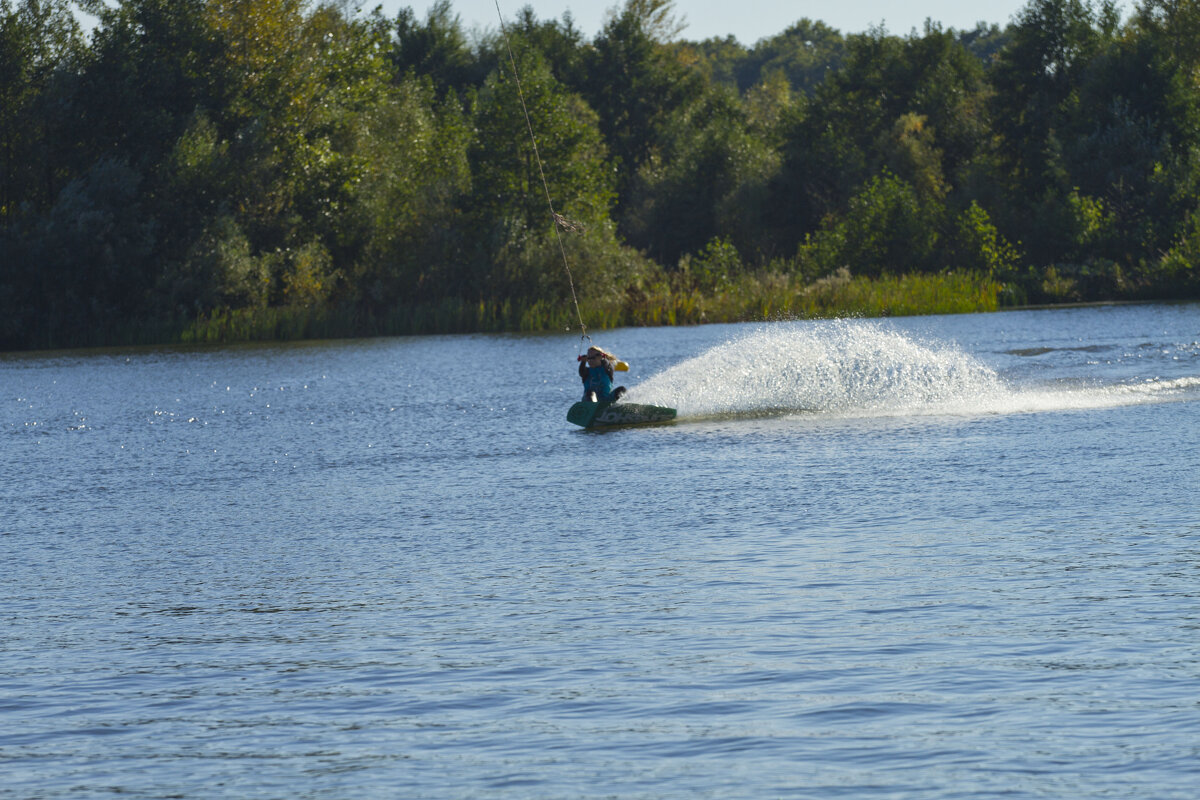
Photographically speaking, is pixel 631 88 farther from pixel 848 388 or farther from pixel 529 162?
pixel 848 388

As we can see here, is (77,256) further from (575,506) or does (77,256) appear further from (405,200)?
(575,506)

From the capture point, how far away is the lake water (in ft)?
24.4

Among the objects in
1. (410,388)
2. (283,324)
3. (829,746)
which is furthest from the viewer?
(283,324)

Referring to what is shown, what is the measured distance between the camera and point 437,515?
51.7 ft

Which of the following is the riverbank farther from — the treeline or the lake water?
the lake water

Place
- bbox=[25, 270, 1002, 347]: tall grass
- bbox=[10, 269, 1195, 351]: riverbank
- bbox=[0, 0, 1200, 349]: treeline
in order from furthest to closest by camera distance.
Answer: bbox=[0, 0, 1200, 349]: treeline < bbox=[10, 269, 1195, 351]: riverbank < bbox=[25, 270, 1002, 347]: tall grass

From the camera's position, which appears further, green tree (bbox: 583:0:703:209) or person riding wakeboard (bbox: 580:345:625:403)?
green tree (bbox: 583:0:703:209)

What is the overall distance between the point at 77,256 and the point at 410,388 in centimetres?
2862

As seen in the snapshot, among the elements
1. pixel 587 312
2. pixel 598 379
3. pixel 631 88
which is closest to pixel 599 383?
pixel 598 379

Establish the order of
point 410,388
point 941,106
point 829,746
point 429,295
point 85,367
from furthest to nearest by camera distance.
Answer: point 941,106, point 429,295, point 85,367, point 410,388, point 829,746

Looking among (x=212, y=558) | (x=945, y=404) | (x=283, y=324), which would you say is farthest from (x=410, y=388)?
(x=283, y=324)

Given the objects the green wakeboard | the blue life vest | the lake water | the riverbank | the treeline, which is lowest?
the lake water

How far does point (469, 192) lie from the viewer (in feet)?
215

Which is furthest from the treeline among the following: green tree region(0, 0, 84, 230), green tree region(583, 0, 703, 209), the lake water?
the lake water
